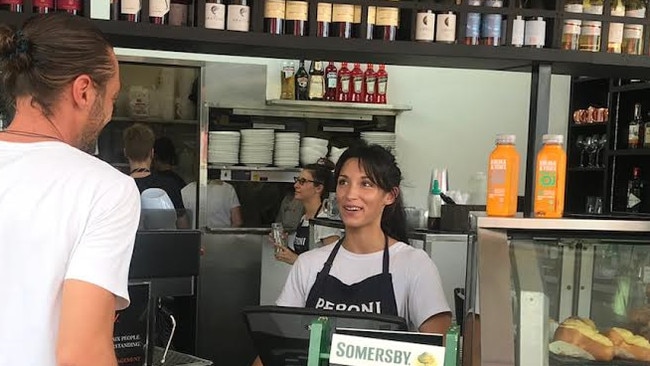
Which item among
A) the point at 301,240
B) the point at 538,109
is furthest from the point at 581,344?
the point at 301,240

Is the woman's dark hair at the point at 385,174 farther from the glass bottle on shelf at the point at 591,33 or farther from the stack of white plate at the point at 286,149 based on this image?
the stack of white plate at the point at 286,149

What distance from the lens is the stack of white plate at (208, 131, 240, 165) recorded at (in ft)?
16.4

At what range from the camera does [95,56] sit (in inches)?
47.9

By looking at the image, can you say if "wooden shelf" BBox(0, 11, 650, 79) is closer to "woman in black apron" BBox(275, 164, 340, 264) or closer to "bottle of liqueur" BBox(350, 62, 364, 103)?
"woman in black apron" BBox(275, 164, 340, 264)

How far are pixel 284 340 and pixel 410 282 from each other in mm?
673

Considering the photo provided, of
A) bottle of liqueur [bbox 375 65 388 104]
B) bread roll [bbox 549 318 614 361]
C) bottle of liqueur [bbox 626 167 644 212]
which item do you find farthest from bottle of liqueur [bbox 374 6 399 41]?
bottle of liqueur [bbox 626 167 644 212]

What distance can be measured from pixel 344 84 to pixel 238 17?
3.43 m

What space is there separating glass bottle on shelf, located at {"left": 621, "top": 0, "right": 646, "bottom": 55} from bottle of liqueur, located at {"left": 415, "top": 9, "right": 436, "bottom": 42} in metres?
0.60

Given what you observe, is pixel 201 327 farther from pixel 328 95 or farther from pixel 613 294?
pixel 613 294

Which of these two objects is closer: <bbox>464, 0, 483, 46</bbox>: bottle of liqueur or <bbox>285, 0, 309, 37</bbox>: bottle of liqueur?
<bbox>285, 0, 309, 37</bbox>: bottle of liqueur

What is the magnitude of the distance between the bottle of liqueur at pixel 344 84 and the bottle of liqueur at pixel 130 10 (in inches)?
138

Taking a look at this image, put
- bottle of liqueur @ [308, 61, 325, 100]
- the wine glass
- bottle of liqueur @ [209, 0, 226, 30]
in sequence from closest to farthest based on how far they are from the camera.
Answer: bottle of liqueur @ [209, 0, 226, 30]
bottle of liqueur @ [308, 61, 325, 100]
the wine glass

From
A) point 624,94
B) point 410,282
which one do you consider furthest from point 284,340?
point 624,94

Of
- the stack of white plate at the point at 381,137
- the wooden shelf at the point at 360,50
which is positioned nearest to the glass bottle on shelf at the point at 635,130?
the stack of white plate at the point at 381,137
